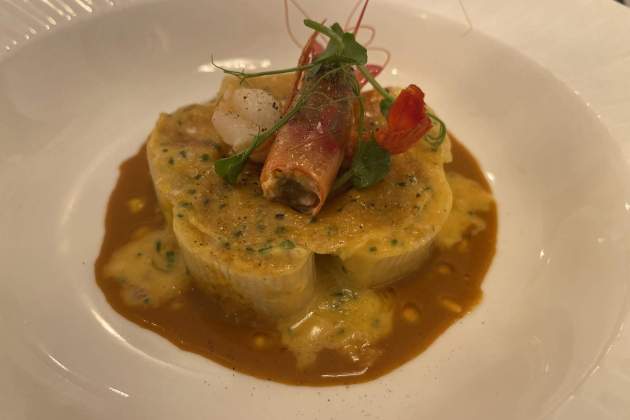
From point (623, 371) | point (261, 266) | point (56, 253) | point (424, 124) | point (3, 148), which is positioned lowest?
point (56, 253)

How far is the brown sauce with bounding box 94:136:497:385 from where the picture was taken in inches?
95.1

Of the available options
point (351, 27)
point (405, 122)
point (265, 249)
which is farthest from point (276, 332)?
point (351, 27)

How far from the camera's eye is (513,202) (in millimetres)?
3197

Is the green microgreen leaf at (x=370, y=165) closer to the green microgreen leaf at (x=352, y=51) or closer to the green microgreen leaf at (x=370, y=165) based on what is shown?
the green microgreen leaf at (x=370, y=165)

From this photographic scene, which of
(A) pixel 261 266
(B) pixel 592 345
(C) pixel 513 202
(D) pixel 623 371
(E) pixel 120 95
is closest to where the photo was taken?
(D) pixel 623 371

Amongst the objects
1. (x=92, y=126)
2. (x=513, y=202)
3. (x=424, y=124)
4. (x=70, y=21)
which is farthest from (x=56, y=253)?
(x=513, y=202)

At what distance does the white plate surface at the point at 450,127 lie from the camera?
2283 millimetres

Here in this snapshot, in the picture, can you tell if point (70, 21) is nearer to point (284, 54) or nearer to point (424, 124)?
point (284, 54)

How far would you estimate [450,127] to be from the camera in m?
3.70

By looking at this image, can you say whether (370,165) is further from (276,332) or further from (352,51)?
(276,332)

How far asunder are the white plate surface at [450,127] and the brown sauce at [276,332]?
0.06 meters

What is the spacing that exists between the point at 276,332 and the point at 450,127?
201 cm

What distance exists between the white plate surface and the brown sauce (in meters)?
0.06

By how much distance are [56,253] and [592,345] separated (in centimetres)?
270
